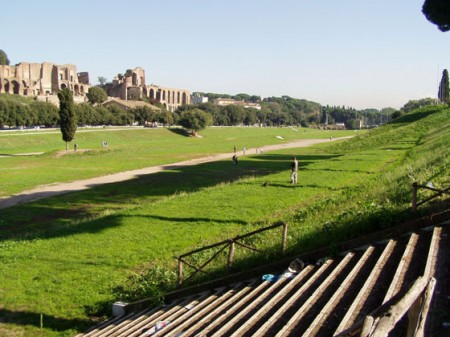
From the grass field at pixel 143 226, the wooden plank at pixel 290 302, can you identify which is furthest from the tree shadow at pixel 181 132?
the wooden plank at pixel 290 302

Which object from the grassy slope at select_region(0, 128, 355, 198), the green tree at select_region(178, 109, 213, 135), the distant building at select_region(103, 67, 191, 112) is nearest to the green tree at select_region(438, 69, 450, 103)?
the grassy slope at select_region(0, 128, 355, 198)

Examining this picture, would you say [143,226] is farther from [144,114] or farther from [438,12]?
[144,114]

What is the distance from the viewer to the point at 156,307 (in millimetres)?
8961

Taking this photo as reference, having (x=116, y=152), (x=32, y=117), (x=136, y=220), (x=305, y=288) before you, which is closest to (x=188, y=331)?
(x=305, y=288)

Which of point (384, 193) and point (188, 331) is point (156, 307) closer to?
point (188, 331)

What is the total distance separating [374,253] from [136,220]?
1097cm

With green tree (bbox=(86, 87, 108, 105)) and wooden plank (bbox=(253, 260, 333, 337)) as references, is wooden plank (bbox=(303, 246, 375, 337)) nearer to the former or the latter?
wooden plank (bbox=(253, 260, 333, 337))

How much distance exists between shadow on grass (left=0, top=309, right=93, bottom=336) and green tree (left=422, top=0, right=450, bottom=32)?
21.1 meters

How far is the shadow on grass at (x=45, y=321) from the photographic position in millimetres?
8914

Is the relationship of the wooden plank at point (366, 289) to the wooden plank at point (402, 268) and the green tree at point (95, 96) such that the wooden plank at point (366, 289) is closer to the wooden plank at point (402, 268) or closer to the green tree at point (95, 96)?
the wooden plank at point (402, 268)

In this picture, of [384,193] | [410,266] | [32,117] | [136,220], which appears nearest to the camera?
[410,266]

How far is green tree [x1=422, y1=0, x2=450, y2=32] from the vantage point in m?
21.2

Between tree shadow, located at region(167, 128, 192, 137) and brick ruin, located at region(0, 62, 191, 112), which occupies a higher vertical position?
brick ruin, located at region(0, 62, 191, 112)

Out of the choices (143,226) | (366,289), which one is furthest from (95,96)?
(366,289)
